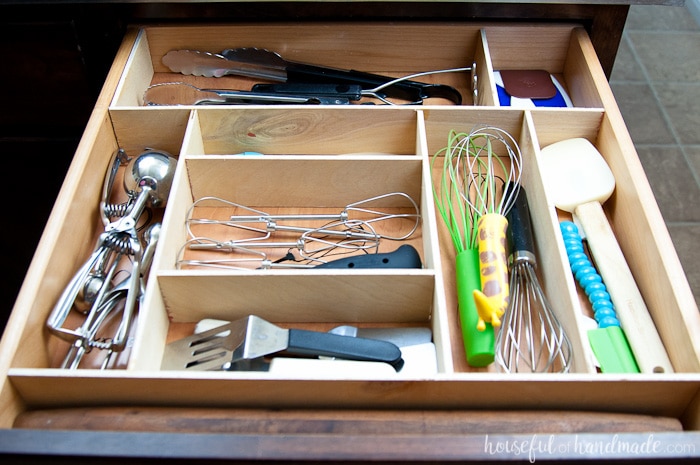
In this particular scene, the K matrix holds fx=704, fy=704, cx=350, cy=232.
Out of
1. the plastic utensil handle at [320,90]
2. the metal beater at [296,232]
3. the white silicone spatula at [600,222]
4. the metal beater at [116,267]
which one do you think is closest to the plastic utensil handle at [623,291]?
the white silicone spatula at [600,222]

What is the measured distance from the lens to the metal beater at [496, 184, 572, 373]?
32.9 inches

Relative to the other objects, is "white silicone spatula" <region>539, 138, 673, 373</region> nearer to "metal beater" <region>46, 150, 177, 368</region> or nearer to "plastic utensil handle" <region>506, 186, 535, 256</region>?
"plastic utensil handle" <region>506, 186, 535, 256</region>

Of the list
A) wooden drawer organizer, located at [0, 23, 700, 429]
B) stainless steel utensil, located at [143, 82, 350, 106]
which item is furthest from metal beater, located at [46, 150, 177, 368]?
stainless steel utensil, located at [143, 82, 350, 106]

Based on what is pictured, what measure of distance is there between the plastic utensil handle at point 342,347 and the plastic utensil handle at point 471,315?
0.28 ft

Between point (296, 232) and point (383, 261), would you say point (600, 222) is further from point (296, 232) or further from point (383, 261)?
point (296, 232)

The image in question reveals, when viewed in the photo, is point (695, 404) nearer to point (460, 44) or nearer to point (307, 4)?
point (460, 44)

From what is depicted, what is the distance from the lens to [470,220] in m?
0.96

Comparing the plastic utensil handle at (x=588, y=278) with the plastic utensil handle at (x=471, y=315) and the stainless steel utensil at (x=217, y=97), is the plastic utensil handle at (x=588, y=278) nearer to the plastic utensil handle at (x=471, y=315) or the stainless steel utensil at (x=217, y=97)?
the plastic utensil handle at (x=471, y=315)

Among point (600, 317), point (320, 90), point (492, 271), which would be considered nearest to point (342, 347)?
point (492, 271)

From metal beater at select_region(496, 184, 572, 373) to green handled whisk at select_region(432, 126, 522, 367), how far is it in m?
0.03

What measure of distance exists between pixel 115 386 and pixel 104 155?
0.41 metres

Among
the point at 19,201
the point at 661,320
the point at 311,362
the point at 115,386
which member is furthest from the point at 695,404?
the point at 19,201

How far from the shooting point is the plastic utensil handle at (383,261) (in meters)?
0.88

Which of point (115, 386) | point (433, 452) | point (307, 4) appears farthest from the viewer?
point (307, 4)
